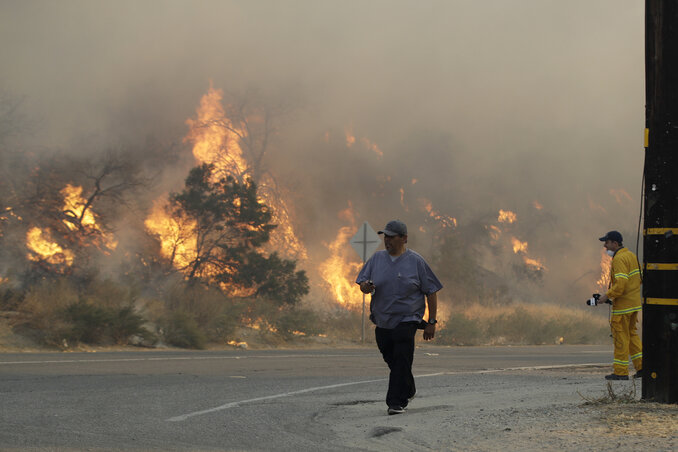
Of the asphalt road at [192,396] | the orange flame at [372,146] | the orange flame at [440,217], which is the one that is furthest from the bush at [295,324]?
the orange flame at [440,217]

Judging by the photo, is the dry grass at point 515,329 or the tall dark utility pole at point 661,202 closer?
the tall dark utility pole at point 661,202

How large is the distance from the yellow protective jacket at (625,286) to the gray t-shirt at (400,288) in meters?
3.27

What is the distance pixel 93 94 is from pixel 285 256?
1250 cm

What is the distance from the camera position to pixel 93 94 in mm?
41188

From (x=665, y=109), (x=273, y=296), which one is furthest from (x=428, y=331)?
(x=273, y=296)

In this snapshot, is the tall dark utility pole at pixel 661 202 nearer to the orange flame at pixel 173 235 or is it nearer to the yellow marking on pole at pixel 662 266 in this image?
the yellow marking on pole at pixel 662 266

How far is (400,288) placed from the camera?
850cm

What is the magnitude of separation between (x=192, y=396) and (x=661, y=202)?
18.1ft

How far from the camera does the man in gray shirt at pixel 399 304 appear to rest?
27.9 feet

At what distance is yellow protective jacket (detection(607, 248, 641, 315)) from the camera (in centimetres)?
1073

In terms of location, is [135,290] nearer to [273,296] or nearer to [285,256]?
[273,296]

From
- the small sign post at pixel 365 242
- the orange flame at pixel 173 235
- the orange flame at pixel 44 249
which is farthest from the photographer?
the orange flame at pixel 173 235

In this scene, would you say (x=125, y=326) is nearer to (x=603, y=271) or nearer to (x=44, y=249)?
(x=44, y=249)

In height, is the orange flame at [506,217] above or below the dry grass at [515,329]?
above
